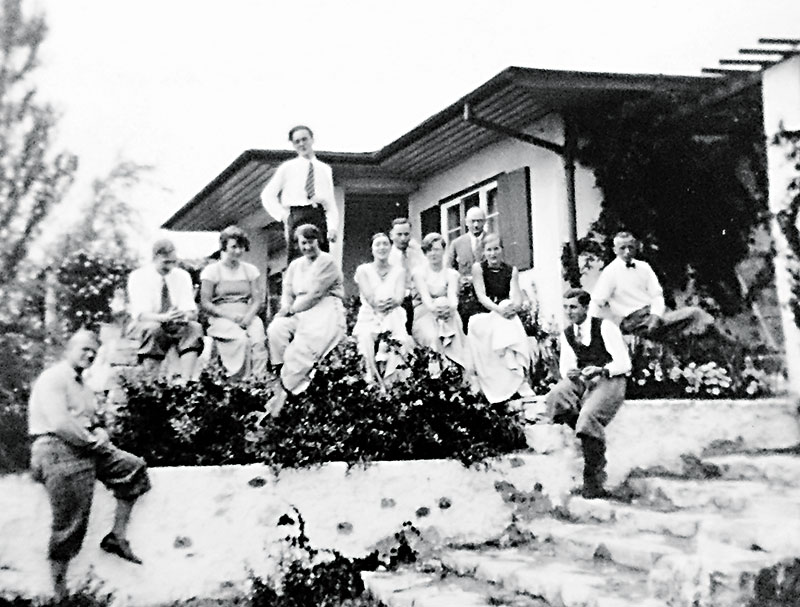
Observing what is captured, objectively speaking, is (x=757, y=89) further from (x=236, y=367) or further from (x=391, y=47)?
(x=236, y=367)

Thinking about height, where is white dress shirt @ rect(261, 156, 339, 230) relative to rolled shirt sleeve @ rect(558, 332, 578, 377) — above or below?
above

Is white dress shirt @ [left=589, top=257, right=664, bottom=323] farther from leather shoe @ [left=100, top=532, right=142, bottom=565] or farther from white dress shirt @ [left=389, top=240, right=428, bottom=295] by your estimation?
leather shoe @ [left=100, top=532, right=142, bottom=565]

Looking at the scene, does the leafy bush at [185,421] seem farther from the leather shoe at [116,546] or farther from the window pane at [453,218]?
the window pane at [453,218]

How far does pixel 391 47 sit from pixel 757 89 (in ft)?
7.94

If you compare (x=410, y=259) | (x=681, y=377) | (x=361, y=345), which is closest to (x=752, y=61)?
(x=681, y=377)

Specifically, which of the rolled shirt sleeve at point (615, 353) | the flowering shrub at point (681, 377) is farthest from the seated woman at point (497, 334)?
the rolled shirt sleeve at point (615, 353)

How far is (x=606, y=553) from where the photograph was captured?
4027 mm

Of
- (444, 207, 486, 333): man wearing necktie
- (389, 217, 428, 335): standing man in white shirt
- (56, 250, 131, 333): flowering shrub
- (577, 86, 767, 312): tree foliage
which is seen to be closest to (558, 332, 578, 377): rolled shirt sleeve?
(389, 217, 428, 335): standing man in white shirt

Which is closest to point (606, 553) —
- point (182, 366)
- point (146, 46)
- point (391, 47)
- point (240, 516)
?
point (240, 516)

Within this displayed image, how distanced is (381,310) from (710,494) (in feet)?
7.52

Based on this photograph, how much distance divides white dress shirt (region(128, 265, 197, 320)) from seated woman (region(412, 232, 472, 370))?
1.54m

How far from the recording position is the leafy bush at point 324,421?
4.87 meters

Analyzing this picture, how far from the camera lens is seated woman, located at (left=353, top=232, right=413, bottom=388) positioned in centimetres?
565

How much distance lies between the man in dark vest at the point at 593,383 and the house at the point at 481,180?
2.14 m
